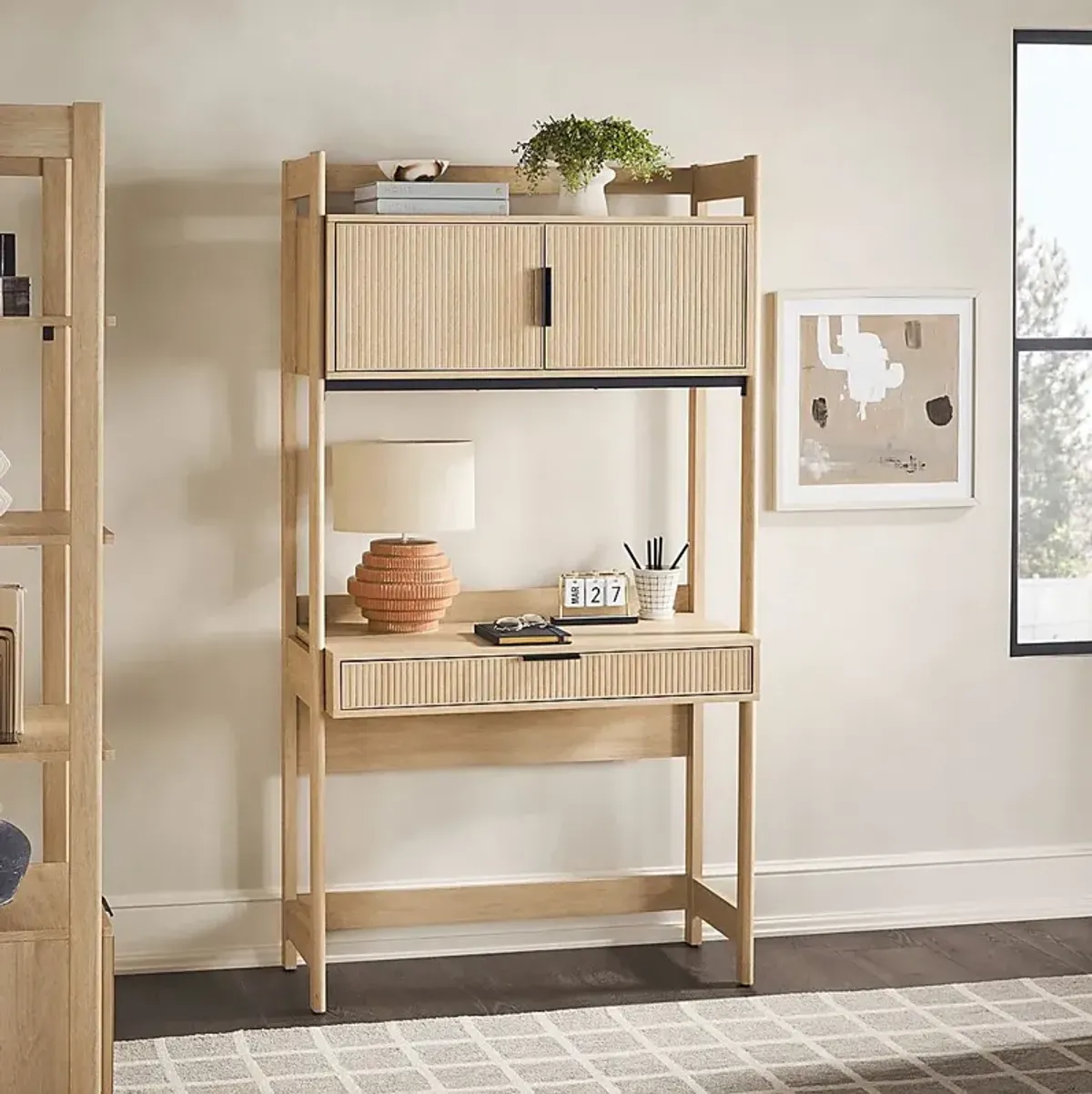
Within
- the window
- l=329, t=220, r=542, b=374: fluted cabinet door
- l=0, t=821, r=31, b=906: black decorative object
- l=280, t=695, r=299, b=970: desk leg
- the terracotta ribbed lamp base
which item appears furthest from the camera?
the window

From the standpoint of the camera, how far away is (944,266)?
4.70 meters

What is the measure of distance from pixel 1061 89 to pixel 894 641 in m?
1.54

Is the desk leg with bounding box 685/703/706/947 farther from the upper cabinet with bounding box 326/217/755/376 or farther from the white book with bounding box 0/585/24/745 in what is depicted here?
the white book with bounding box 0/585/24/745

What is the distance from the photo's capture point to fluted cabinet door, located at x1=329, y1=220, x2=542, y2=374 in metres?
3.93

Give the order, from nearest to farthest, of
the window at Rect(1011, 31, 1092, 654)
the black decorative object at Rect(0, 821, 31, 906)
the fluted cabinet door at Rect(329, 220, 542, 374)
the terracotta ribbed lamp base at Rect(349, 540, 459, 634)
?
the black decorative object at Rect(0, 821, 31, 906) → the fluted cabinet door at Rect(329, 220, 542, 374) → the terracotta ribbed lamp base at Rect(349, 540, 459, 634) → the window at Rect(1011, 31, 1092, 654)

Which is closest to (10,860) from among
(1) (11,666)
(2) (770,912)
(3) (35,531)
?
(1) (11,666)

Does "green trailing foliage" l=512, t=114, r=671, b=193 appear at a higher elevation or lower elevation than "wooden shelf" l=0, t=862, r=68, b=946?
higher

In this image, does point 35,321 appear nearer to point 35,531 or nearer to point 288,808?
point 35,531

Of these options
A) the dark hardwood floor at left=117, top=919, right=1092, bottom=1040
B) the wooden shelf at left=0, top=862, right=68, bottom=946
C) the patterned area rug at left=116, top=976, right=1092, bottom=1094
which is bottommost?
the patterned area rug at left=116, top=976, right=1092, bottom=1094

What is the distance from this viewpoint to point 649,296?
4102 mm

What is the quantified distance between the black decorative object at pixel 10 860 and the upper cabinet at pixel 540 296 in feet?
3.97

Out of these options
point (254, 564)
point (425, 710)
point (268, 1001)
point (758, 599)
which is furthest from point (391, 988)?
point (758, 599)

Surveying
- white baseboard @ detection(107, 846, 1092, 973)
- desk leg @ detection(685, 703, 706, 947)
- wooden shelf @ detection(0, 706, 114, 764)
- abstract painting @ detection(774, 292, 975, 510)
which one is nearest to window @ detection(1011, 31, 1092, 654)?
abstract painting @ detection(774, 292, 975, 510)

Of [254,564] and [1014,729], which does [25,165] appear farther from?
[1014,729]
